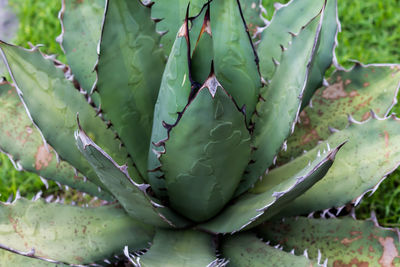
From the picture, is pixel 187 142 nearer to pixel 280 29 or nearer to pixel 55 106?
pixel 55 106

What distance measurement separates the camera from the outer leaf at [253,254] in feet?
4.11

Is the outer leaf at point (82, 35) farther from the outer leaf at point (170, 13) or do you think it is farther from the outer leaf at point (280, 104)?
the outer leaf at point (280, 104)

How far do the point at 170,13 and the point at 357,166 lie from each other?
0.61 metres

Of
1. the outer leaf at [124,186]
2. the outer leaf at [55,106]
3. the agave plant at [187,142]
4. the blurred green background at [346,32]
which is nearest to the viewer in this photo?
the outer leaf at [124,186]

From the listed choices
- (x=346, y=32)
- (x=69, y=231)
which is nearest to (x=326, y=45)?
(x=69, y=231)

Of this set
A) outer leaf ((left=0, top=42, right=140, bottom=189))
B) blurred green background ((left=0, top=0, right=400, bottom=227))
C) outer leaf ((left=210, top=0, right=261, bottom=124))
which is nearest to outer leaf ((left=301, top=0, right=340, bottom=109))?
outer leaf ((left=210, top=0, right=261, bottom=124))

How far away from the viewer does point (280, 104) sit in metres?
1.29

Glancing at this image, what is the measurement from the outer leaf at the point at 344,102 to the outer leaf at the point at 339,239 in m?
0.21

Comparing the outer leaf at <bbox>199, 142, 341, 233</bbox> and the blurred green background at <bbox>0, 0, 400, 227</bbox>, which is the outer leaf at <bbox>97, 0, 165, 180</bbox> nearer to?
the outer leaf at <bbox>199, 142, 341, 233</bbox>

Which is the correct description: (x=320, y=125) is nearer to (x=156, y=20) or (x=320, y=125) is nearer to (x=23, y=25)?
(x=156, y=20)

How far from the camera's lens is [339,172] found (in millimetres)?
1382

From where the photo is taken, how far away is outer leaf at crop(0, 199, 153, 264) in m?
1.26

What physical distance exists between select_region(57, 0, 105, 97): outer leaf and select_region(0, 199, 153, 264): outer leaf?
1.09 ft

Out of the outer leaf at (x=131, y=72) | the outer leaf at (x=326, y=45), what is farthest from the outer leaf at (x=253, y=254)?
the outer leaf at (x=326, y=45)
